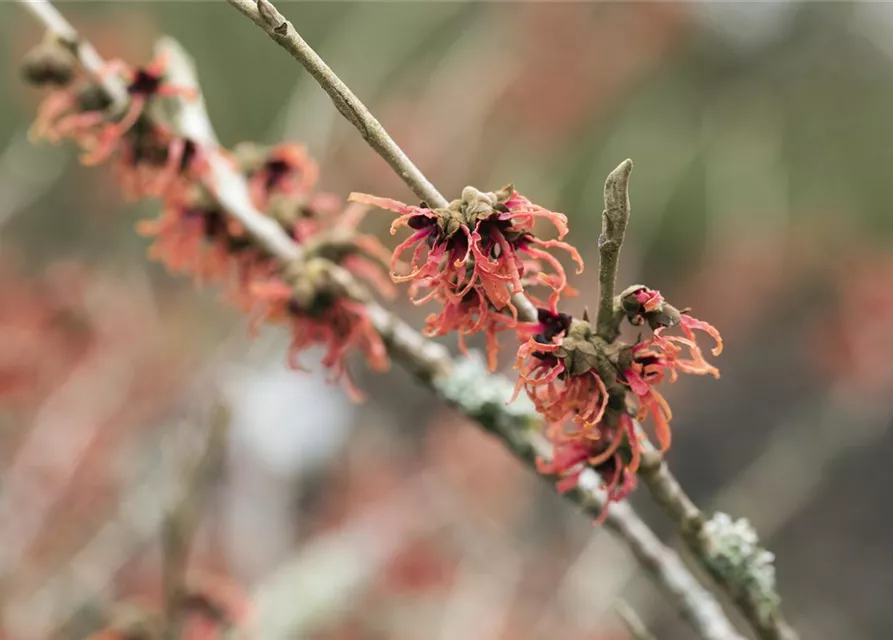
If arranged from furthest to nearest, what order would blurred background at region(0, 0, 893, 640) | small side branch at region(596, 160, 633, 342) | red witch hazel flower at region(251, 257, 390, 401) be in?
Answer: blurred background at region(0, 0, 893, 640)
red witch hazel flower at region(251, 257, 390, 401)
small side branch at region(596, 160, 633, 342)

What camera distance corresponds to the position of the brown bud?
0.44m

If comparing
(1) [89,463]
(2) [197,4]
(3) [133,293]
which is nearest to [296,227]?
(1) [89,463]

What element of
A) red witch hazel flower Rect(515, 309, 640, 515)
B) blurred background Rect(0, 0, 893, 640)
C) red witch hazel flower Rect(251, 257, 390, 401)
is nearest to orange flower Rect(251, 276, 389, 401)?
red witch hazel flower Rect(251, 257, 390, 401)

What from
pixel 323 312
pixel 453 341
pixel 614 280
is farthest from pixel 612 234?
pixel 453 341

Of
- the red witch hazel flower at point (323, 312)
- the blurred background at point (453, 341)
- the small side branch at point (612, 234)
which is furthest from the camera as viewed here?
the blurred background at point (453, 341)

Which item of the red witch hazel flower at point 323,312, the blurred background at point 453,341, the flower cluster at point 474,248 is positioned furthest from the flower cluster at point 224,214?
the blurred background at point 453,341

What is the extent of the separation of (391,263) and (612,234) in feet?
0.31

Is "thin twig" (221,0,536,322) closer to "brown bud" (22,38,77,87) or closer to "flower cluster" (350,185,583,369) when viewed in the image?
"flower cluster" (350,185,583,369)

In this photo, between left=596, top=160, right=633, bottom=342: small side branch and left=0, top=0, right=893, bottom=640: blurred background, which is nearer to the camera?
left=596, top=160, right=633, bottom=342: small side branch

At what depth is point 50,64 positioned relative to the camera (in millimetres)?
442

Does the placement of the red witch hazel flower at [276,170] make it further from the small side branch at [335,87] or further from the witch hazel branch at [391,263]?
the small side branch at [335,87]

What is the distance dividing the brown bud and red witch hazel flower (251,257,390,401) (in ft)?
0.56

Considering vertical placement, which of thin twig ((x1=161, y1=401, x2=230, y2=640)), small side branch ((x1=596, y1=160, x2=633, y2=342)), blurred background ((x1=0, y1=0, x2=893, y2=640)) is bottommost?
thin twig ((x1=161, y1=401, x2=230, y2=640))

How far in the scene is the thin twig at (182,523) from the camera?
0.50m
